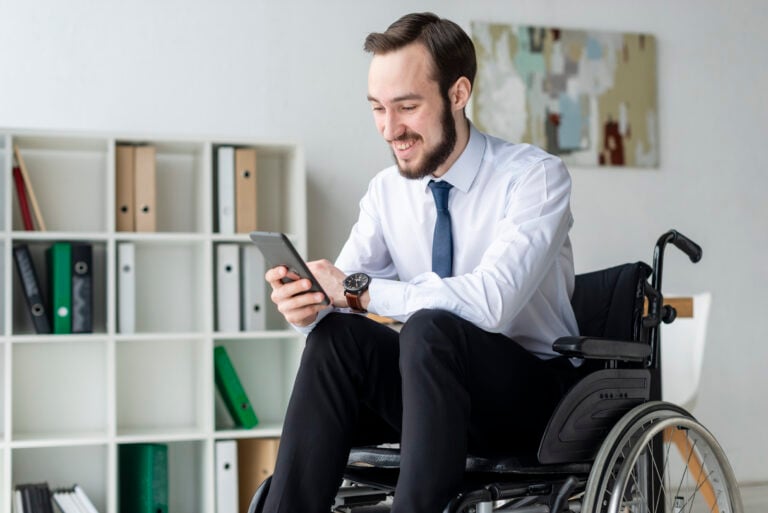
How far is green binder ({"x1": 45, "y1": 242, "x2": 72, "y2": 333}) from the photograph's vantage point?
3.21 m

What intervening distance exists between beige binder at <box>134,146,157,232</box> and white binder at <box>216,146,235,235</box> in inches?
8.4

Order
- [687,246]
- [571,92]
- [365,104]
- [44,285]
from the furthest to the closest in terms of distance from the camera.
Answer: [571,92]
[365,104]
[44,285]
[687,246]

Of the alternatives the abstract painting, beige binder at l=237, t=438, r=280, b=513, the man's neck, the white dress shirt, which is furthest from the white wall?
the man's neck

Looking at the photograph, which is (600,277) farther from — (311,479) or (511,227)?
(311,479)

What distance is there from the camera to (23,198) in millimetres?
3258

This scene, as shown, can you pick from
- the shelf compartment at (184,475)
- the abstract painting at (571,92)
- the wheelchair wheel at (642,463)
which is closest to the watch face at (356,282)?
the wheelchair wheel at (642,463)

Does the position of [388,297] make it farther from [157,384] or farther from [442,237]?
[157,384]

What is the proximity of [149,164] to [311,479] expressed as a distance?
1891 millimetres

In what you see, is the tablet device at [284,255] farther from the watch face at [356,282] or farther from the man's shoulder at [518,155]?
the man's shoulder at [518,155]

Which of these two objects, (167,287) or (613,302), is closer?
(613,302)

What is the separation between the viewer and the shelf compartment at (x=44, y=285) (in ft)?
10.9

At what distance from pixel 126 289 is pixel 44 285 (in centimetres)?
28

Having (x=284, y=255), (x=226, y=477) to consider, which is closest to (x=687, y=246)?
(x=284, y=255)

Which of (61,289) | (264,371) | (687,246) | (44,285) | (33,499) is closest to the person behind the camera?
(687,246)
